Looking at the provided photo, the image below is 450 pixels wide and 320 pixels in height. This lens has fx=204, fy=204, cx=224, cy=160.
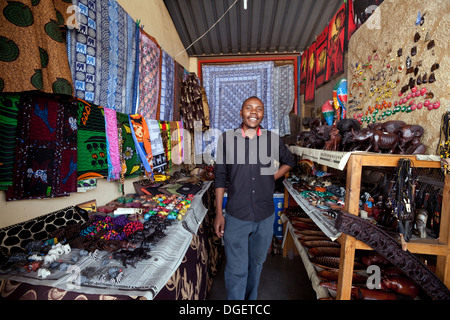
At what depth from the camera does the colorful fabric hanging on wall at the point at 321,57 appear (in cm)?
345

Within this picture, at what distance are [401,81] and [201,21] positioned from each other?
3647 mm

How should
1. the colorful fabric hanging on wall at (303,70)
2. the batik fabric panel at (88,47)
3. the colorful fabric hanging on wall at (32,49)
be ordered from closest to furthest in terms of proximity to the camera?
the colorful fabric hanging on wall at (32,49)
the batik fabric panel at (88,47)
the colorful fabric hanging on wall at (303,70)

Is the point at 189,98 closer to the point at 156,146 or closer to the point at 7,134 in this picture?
the point at 156,146

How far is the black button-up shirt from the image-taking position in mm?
1904

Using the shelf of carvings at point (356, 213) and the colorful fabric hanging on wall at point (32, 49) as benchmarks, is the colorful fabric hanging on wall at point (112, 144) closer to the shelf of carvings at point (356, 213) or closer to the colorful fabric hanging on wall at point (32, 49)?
the colorful fabric hanging on wall at point (32, 49)

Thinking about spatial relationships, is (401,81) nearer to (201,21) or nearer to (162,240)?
(162,240)

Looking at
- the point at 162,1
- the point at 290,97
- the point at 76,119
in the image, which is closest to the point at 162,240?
the point at 76,119

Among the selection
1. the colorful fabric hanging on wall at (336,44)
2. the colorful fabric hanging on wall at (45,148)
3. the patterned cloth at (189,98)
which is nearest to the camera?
the colorful fabric hanging on wall at (45,148)

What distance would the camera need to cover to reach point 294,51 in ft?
16.4

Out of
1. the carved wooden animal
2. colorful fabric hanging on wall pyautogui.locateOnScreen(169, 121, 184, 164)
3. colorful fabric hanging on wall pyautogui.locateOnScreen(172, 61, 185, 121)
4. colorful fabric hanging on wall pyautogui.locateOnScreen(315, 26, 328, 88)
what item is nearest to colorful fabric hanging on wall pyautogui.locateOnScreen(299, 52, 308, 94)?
colorful fabric hanging on wall pyautogui.locateOnScreen(315, 26, 328, 88)

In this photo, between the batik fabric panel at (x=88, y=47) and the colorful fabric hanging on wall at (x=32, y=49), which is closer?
the colorful fabric hanging on wall at (x=32, y=49)

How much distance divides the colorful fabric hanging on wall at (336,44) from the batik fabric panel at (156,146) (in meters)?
2.73

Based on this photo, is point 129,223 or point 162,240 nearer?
point 162,240

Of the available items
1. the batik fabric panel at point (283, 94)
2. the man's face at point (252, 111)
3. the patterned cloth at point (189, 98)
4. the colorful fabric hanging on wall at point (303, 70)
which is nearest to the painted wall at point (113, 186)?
the patterned cloth at point (189, 98)
